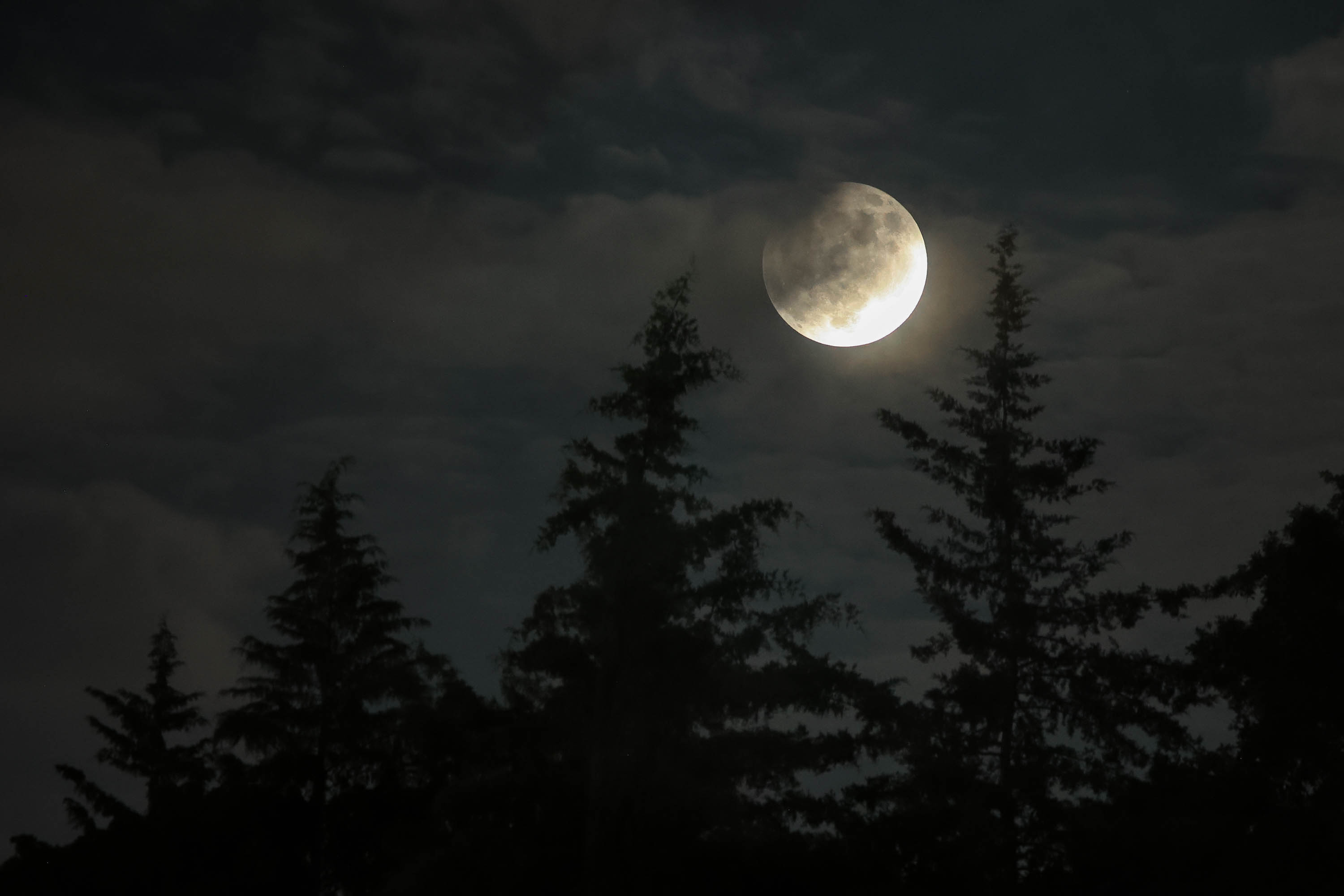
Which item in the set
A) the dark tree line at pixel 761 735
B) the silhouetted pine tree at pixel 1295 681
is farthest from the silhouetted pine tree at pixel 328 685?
the silhouetted pine tree at pixel 1295 681

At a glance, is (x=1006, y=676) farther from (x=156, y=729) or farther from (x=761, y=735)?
(x=156, y=729)

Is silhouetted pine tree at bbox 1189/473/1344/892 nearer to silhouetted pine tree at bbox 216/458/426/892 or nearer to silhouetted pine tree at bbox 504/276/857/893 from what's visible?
silhouetted pine tree at bbox 504/276/857/893

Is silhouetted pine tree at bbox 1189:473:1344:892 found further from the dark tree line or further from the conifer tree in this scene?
the conifer tree

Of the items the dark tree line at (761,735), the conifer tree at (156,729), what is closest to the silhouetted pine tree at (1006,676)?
the dark tree line at (761,735)

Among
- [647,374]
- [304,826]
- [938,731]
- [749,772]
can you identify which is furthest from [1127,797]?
[304,826]

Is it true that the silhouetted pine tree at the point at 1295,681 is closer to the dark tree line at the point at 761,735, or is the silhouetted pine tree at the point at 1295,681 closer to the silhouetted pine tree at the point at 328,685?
the dark tree line at the point at 761,735

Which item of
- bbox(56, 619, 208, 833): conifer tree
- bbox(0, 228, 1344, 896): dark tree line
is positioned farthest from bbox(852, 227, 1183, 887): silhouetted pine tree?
bbox(56, 619, 208, 833): conifer tree

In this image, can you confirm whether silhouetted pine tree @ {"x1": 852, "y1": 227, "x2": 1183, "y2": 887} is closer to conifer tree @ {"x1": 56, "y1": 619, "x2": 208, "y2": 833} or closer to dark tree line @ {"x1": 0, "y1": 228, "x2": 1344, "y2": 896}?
dark tree line @ {"x1": 0, "y1": 228, "x2": 1344, "y2": 896}

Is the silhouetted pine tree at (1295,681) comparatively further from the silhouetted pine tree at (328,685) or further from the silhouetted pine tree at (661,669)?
the silhouetted pine tree at (328,685)

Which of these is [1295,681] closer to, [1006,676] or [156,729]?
[1006,676]

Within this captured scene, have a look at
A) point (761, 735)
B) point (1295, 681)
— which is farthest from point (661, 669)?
point (1295, 681)

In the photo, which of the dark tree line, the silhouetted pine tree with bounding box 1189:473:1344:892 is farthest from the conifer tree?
the silhouetted pine tree with bounding box 1189:473:1344:892

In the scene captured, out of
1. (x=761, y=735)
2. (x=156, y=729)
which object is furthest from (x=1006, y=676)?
(x=156, y=729)

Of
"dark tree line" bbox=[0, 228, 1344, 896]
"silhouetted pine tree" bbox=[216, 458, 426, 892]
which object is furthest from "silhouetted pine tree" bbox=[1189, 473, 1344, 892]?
"silhouetted pine tree" bbox=[216, 458, 426, 892]
